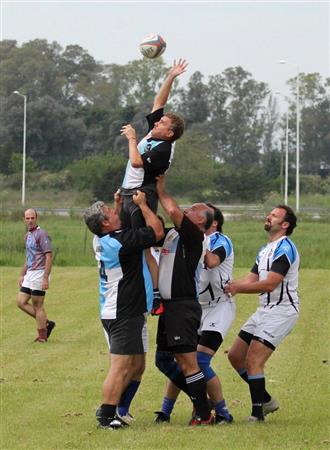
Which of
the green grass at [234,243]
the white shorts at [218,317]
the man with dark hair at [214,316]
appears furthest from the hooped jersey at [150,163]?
the green grass at [234,243]

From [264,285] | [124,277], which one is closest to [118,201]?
[124,277]

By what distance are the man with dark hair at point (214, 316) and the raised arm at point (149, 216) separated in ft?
2.17

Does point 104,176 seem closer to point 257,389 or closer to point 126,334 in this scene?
point 257,389

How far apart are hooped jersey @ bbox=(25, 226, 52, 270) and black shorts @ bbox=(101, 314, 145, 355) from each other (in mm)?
7713

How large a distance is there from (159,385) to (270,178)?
62935 millimetres

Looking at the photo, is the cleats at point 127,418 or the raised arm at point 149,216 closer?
the raised arm at point 149,216

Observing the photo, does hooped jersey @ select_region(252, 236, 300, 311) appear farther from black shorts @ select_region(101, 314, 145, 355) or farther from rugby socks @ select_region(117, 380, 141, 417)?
rugby socks @ select_region(117, 380, 141, 417)

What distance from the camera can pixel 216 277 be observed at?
10.7 m

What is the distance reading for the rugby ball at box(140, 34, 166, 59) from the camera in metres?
11.2

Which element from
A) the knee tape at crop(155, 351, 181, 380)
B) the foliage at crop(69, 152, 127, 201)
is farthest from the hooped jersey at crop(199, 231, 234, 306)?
the foliage at crop(69, 152, 127, 201)

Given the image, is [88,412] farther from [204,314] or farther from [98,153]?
[98,153]

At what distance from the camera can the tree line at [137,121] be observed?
6969 cm

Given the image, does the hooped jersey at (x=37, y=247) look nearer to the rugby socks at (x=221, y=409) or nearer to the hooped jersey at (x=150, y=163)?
the hooped jersey at (x=150, y=163)

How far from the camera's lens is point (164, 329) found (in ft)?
33.8
